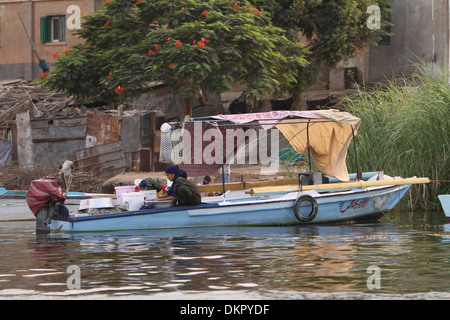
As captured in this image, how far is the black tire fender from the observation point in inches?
611

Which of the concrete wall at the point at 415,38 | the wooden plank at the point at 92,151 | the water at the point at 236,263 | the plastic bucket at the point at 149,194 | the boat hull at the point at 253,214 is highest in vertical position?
the concrete wall at the point at 415,38

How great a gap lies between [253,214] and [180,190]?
163 cm

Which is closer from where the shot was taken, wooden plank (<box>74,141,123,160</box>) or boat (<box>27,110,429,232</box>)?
boat (<box>27,110,429,232</box>)

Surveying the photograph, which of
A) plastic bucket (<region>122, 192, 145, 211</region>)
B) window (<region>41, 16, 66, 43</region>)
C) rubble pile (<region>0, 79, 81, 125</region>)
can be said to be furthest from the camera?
window (<region>41, 16, 66, 43</region>)

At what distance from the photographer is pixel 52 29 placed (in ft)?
117

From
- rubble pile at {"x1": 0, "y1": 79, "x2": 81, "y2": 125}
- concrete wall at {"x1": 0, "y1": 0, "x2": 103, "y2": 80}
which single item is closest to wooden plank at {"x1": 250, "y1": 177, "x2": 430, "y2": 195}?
rubble pile at {"x1": 0, "y1": 79, "x2": 81, "y2": 125}

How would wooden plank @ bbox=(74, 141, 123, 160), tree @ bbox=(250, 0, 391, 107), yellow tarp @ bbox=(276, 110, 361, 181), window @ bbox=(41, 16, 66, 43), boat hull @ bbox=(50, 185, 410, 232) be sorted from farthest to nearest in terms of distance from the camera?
window @ bbox=(41, 16, 66, 43) → tree @ bbox=(250, 0, 391, 107) → wooden plank @ bbox=(74, 141, 123, 160) → yellow tarp @ bbox=(276, 110, 361, 181) → boat hull @ bbox=(50, 185, 410, 232)

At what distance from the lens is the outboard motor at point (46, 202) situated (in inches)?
579

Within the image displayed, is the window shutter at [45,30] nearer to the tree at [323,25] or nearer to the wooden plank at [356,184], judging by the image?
the tree at [323,25]

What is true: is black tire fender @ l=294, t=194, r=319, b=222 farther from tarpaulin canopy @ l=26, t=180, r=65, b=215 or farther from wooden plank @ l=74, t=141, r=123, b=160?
wooden plank @ l=74, t=141, r=123, b=160

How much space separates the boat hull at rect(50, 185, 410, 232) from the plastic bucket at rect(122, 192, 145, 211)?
363 millimetres

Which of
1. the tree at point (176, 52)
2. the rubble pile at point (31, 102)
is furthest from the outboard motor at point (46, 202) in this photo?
the rubble pile at point (31, 102)

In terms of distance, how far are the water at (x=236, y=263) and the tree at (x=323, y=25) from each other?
49.8 ft

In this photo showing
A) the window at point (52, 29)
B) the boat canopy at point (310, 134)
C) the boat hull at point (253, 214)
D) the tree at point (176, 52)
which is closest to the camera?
the boat hull at point (253, 214)
